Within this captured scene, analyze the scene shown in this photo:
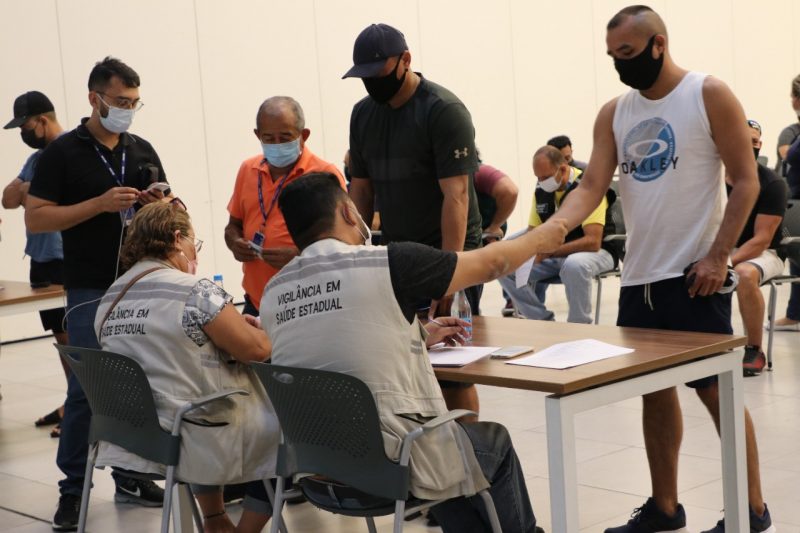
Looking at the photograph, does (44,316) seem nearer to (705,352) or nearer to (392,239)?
(392,239)

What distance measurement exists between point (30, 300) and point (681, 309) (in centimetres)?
264

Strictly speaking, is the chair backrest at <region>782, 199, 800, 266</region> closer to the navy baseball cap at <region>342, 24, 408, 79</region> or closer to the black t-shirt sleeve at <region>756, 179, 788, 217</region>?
the black t-shirt sleeve at <region>756, 179, 788, 217</region>

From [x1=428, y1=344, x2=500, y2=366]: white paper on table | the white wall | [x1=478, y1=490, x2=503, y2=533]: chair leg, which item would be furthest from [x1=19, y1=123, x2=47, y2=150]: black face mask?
[x1=478, y1=490, x2=503, y2=533]: chair leg

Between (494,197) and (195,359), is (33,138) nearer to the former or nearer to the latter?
(494,197)

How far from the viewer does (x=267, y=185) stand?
386 centimetres

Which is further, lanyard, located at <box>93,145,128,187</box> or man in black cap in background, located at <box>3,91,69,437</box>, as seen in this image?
man in black cap in background, located at <box>3,91,69,437</box>

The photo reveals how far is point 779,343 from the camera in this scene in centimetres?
629

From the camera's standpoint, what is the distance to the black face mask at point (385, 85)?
11.3ft

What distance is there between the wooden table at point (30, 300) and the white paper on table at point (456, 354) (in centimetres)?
213

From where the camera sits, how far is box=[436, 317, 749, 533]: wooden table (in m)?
2.43

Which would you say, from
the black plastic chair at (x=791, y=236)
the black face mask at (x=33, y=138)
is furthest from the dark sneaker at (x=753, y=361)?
the black face mask at (x=33, y=138)

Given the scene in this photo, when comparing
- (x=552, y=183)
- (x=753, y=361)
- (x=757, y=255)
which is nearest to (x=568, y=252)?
(x=552, y=183)

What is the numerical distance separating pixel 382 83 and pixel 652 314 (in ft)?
3.72

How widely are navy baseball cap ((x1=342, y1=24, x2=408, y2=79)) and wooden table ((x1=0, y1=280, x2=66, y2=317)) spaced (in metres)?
1.75
